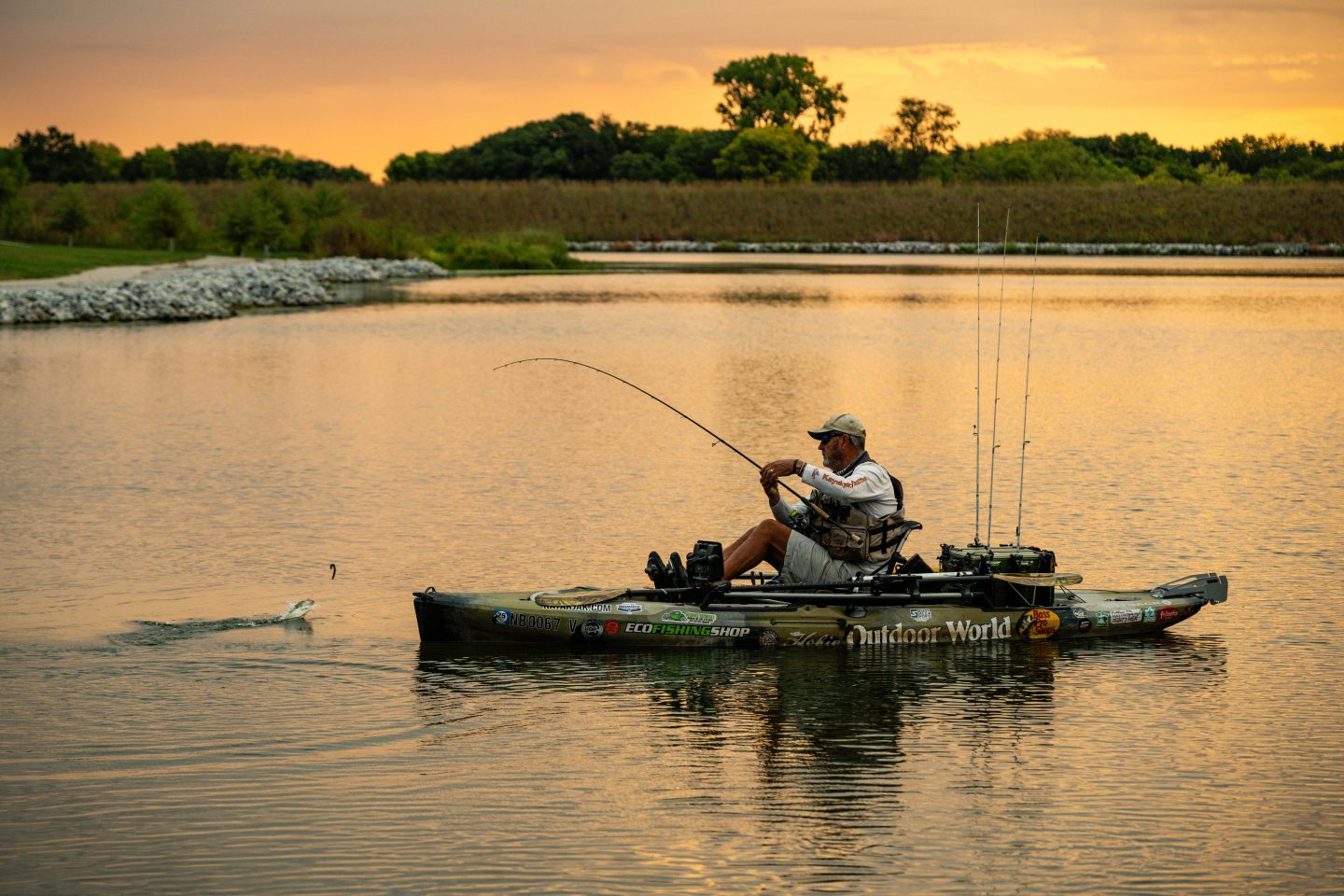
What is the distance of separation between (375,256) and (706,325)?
2987cm

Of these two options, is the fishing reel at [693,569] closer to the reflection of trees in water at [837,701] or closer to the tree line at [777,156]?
→ the reflection of trees in water at [837,701]

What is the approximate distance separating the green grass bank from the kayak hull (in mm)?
70977

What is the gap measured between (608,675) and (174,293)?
1379 inches

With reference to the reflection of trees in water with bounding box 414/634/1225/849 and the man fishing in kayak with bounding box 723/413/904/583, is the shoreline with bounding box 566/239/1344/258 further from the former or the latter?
the reflection of trees in water with bounding box 414/634/1225/849

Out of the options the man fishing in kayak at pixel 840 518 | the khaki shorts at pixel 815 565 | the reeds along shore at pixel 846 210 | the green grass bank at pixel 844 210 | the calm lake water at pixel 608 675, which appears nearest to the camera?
the calm lake water at pixel 608 675

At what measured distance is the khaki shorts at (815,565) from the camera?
1164 centimetres

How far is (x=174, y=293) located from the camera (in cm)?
4334

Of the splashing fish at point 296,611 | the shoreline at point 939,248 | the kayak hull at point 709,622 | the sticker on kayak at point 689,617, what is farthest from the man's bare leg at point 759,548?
the shoreline at point 939,248

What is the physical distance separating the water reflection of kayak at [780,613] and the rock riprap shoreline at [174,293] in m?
31.8

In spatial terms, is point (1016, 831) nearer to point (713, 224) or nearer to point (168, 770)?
point (168, 770)

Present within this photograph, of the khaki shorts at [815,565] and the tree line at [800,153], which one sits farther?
the tree line at [800,153]

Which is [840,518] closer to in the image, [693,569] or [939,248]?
[693,569]

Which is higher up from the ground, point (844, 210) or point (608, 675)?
point (844, 210)

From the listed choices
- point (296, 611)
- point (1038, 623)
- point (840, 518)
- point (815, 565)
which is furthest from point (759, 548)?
point (296, 611)
